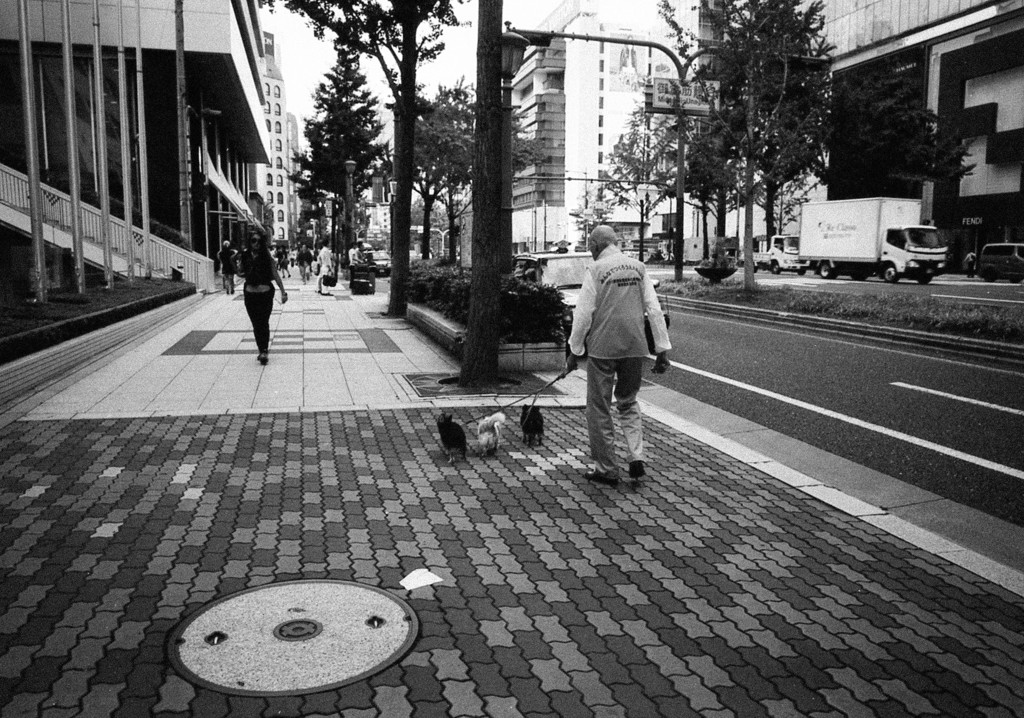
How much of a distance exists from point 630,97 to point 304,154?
6920 cm

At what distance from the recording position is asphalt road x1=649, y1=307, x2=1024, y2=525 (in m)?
6.50

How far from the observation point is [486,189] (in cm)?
925

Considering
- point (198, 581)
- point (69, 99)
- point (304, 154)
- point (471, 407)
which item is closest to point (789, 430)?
point (471, 407)

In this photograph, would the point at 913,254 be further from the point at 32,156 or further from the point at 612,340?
the point at 612,340

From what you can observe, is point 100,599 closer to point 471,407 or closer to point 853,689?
point 853,689

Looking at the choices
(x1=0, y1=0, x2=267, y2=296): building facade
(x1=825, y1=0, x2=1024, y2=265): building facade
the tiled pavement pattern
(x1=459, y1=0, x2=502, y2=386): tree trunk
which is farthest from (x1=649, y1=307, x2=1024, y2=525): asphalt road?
(x1=825, y1=0, x2=1024, y2=265): building facade

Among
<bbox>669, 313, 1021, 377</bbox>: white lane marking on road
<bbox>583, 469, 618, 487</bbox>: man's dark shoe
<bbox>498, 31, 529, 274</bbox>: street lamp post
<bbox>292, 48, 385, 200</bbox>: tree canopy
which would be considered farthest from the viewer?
<bbox>292, 48, 385, 200</bbox>: tree canopy

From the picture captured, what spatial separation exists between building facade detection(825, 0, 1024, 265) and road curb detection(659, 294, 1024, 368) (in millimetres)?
28846

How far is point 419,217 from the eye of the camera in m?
109

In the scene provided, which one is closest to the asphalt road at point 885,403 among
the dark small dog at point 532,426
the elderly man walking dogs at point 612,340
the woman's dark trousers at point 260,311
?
the elderly man walking dogs at point 612,340

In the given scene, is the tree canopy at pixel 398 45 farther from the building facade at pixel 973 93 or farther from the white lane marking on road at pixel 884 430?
the building facade at pixel 973 93

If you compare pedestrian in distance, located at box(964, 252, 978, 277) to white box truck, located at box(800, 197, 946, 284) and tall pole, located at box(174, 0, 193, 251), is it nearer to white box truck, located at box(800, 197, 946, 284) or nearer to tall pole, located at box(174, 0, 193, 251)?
white box truck, located at box(800, 197, 946, 284)

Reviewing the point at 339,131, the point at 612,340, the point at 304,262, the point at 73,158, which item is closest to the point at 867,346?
the point at 612,340

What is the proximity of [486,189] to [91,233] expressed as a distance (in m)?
19.3
